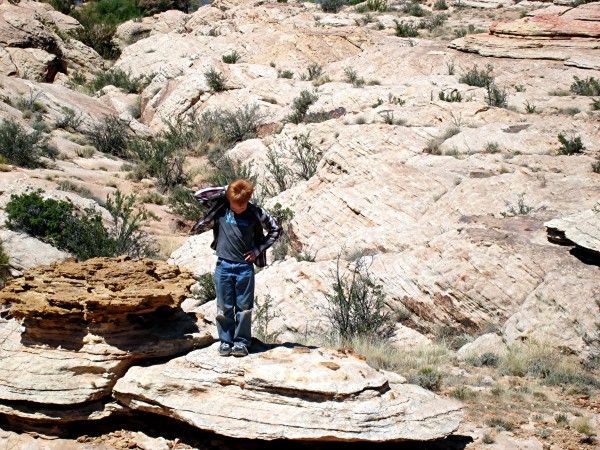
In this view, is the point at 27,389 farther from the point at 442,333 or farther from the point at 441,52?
the point at 441,52

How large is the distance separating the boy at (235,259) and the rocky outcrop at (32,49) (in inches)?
719

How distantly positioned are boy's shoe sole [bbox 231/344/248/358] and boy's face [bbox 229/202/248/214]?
1142 millimetres

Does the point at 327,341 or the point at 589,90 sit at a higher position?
the point at 589,90

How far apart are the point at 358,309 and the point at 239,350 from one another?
3.18 metres

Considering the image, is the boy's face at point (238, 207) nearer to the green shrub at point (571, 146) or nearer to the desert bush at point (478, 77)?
the green shrub at point (571, 146)

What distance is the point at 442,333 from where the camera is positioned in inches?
331

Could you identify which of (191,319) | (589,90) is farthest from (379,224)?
(589,90)

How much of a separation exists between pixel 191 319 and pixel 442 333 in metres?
3.54

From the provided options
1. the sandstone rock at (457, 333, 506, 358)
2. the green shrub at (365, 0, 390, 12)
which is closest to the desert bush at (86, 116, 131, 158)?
the sandstone rock at (457, 333, 506, 358)

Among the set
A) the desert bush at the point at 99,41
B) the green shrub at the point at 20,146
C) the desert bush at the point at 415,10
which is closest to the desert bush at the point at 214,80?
the green shrub at the point at 20,146

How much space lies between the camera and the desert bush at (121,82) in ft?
79.4

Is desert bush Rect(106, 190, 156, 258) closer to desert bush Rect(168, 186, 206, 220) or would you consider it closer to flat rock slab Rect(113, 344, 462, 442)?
desert bush Rect(168, 186, 206, 220)

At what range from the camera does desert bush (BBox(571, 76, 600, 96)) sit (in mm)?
15398

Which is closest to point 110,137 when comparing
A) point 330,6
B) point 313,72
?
point 313,72
